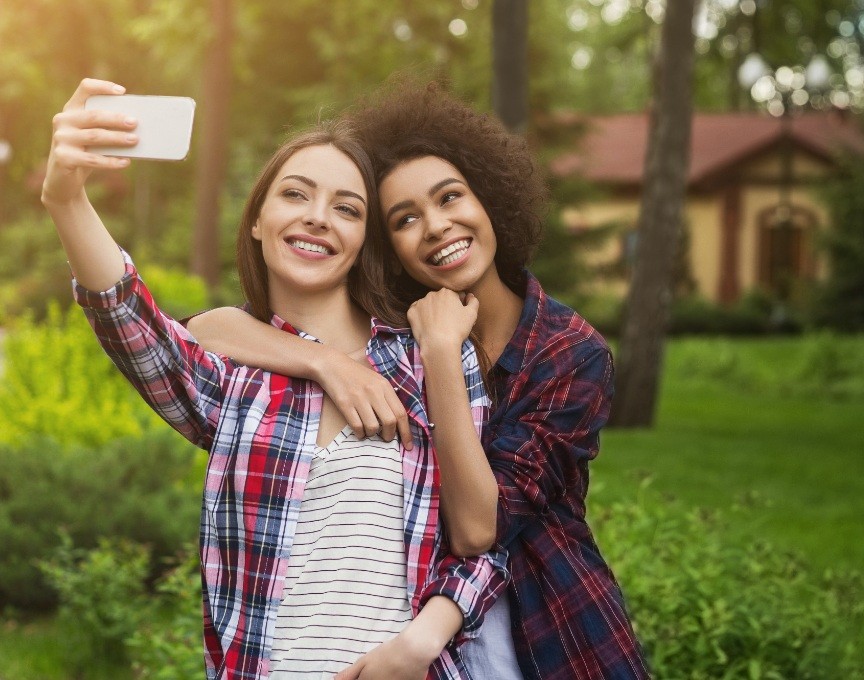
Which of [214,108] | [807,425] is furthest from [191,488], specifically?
[214,108]

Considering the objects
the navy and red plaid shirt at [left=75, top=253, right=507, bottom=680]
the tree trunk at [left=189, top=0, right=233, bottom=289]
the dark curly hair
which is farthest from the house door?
the navy and red plaid shirt at [left=75, top=253, right=507, bottom=680]

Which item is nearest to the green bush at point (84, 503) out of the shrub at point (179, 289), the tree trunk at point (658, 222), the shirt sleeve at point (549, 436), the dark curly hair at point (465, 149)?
the dark curly hair at point (465, 149)

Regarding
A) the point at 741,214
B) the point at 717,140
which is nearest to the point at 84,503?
the point at 741,214

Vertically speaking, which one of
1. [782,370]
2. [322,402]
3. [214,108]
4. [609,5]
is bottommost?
[782,370]

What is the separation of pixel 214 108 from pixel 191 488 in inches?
503

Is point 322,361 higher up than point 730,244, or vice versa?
point 322,361

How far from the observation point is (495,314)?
2.77 m

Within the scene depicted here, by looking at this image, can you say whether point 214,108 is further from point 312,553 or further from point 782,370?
A: point 312,553

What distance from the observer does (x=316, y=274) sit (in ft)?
7.88

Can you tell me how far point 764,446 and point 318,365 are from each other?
936 centimetres

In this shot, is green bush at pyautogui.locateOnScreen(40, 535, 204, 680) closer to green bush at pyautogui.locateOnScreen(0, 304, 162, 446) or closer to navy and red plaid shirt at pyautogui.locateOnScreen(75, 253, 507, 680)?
green bush at pyautogui.locateOnScreen(0, 304, 162, 446)

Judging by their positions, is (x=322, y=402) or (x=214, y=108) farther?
(x=214, y=108)

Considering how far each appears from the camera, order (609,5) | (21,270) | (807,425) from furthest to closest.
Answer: (21,270) < (609,5) < (807,425)

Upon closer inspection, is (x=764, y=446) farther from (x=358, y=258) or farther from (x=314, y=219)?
(x=314, y=219)
